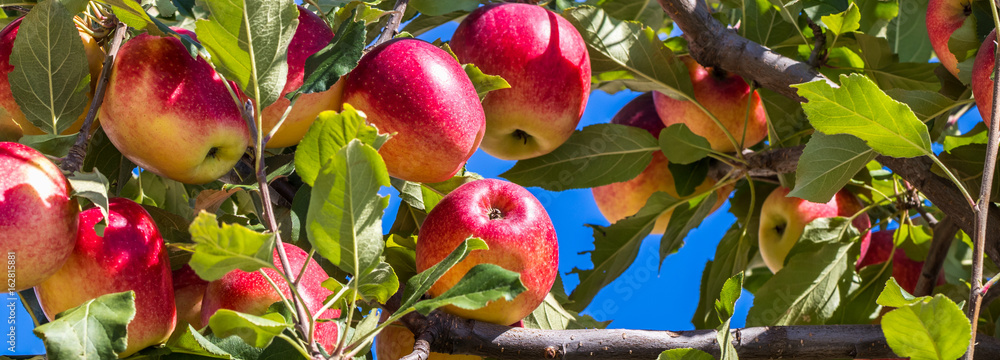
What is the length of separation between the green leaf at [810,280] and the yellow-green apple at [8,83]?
114cm

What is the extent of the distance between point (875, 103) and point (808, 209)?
81cm

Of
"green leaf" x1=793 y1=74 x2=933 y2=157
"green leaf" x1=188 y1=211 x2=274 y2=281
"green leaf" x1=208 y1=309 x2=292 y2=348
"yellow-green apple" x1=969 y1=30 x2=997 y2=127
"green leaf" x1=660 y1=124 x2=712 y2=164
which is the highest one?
"yellow-green apple" x1=969 y1=30 x2=997 y2=127

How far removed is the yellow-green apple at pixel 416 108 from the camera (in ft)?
3.17

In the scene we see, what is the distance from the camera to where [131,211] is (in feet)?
2.82

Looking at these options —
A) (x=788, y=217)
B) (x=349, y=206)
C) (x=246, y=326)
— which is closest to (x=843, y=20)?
(x=788, y=217)

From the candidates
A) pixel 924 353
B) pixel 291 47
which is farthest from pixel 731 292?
pixel 291 47

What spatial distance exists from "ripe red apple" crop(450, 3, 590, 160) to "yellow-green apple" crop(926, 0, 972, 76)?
1.92ft

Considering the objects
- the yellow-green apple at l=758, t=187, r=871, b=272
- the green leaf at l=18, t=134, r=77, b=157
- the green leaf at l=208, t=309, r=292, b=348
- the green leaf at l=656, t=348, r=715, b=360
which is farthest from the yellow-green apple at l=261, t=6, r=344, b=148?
the yellow-green apple at l=758, t=187, r=871, b=272

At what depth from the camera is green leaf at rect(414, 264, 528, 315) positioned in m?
0.70

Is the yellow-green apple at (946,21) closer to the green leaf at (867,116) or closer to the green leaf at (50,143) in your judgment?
the green leaf at (867,116)

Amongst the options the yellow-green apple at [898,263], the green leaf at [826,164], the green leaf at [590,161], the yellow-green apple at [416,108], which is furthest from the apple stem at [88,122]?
the yellow-green apple at [898,263]

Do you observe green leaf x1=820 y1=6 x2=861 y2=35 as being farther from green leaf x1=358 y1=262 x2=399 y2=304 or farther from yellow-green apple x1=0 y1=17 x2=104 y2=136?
yellow-green apple x1=0 y1=17 x2=104 y2=136

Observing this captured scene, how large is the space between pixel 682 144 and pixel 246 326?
1.03 meters

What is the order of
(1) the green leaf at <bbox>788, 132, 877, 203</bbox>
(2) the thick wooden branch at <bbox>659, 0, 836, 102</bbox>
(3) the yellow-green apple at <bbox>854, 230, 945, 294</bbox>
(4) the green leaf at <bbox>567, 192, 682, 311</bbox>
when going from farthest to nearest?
(3) the yellow-green apple at <bbox>854, 230, 945, 294</bbox> < (4) the green leaf at <bbox>567, 192, 682, 311</bbox> < (2) the thick wooden branch at <bbox>659, 0, 836, 102</bbox> < (1) the green leaf at <bbox>788, 132, 877, 203</bbox>
